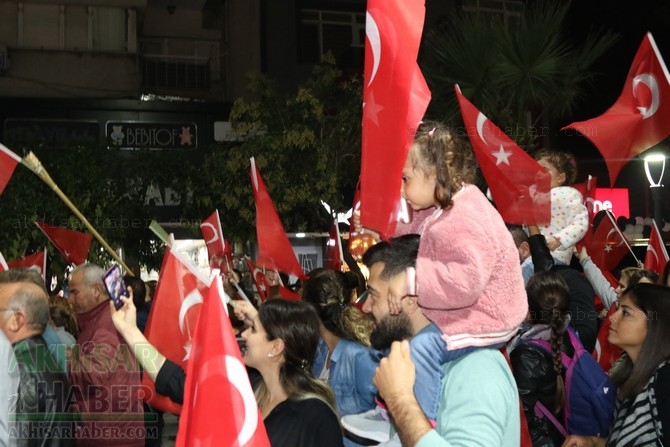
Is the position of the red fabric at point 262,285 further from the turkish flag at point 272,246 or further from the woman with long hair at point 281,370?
the woman with long hair at point 281,370

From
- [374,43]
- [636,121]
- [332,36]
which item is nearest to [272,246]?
[636,121]

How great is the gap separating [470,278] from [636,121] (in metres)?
4.31

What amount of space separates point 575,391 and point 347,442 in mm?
1464

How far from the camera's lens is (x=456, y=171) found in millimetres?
2619

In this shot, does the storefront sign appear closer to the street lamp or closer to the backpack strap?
the street lamp

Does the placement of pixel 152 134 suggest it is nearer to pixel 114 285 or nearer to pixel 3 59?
pixel 3 59

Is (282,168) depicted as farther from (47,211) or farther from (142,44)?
(142,44)

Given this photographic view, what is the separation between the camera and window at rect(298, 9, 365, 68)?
25.3 m

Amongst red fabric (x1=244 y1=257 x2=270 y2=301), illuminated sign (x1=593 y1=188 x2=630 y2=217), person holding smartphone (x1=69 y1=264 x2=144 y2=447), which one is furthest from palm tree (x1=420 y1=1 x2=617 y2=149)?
illuminated sign (x1=593 y1=188 x2=630 y2=217)

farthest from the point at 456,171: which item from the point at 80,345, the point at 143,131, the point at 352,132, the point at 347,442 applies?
the point at 143,131

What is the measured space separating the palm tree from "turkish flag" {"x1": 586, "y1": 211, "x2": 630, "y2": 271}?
3.51 metres

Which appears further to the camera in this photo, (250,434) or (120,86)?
(120,86)

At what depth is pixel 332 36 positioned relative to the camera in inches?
1009

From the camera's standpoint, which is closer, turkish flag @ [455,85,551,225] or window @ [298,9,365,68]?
turkish flag @ [455,85,551,225]
